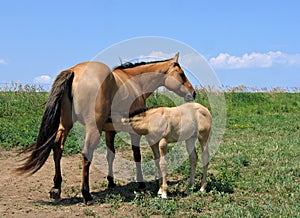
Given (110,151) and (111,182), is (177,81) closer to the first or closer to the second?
(110,151)

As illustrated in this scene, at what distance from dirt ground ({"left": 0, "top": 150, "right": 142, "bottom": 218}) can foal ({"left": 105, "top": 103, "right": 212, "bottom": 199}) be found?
0.84m

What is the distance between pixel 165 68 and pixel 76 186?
255 cm

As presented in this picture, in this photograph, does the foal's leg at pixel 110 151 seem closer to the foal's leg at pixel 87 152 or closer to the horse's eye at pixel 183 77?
the foal's leg at pixel 87 152

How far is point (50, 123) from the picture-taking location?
6.11 meters

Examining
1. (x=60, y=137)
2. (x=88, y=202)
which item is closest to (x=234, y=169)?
(x=88, y=202)

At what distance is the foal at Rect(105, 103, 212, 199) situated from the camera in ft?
20.7

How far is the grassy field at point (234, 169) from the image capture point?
18.2 ft

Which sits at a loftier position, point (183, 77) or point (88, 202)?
point (183, 77)

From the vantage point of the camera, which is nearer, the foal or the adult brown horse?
the adult brown horse

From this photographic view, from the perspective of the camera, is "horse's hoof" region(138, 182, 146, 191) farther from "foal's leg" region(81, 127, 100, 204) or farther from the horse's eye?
the horse's eye

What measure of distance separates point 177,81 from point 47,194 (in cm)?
297

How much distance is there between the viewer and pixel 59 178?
21.1 feet

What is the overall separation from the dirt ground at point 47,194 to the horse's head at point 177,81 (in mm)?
1984

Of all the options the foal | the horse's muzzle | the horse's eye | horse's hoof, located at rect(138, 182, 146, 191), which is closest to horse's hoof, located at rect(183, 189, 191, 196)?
the foal
